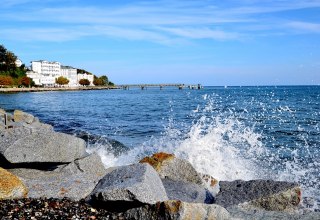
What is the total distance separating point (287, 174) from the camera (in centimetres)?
1144

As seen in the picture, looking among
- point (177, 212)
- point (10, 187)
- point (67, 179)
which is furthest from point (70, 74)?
point (177, 212)

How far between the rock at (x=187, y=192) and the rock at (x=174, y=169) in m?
0.42

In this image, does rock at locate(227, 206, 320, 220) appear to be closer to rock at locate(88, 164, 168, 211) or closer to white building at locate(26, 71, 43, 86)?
rock at locate(88, 164, 168, 211)

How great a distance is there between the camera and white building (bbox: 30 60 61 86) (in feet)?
558

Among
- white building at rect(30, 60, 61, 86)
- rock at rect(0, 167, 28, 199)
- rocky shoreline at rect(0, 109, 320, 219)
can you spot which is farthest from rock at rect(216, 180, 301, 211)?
white building at rect(30, 60, 61, 86)

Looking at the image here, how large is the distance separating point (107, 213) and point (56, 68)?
18576 cm

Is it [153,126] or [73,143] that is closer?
[73,143]

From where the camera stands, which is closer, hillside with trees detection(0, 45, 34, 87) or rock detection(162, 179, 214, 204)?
rock detection(162, 179, 214, 204)

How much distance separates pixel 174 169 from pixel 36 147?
2.78 m

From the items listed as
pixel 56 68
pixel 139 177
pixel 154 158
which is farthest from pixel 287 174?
pixel 56 68

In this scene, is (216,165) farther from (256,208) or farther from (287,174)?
(256,208)

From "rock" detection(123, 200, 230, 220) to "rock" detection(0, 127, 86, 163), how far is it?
3.08m

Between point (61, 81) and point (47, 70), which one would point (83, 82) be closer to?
point (47, 70)

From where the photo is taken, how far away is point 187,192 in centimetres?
777
